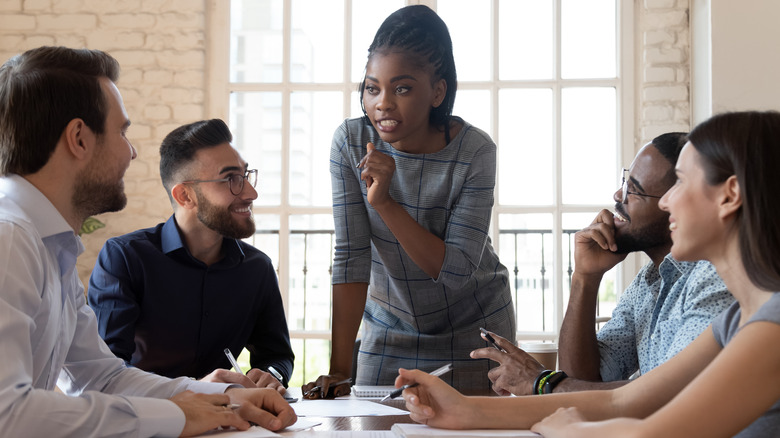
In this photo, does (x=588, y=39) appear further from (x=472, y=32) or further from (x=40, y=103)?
(x=40, y=103)

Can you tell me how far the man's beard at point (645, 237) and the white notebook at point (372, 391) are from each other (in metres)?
0.67

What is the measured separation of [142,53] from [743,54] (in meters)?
2.98

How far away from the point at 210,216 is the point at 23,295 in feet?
3.65

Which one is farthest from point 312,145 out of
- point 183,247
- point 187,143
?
point 183,247

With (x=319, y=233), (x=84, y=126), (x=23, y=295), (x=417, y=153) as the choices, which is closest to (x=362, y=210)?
(x=417, y=153)

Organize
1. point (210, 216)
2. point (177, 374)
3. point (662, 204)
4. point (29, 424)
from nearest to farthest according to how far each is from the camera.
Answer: point (29, 424)
point (662, 204)
point (177, 374)
point (210, 216)

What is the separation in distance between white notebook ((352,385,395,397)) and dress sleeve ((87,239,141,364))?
1.92ft

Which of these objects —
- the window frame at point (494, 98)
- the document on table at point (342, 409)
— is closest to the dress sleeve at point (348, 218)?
the document on table at point (342, 409)

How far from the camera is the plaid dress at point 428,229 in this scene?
5.98ft

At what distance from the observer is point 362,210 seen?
1854mm

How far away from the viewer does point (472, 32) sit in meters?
4.05

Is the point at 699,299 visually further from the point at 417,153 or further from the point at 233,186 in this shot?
the point at 233,186

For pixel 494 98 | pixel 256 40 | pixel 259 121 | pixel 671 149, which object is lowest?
pixel 671 149

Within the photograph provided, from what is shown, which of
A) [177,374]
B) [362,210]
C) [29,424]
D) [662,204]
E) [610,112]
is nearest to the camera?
[29,424]
